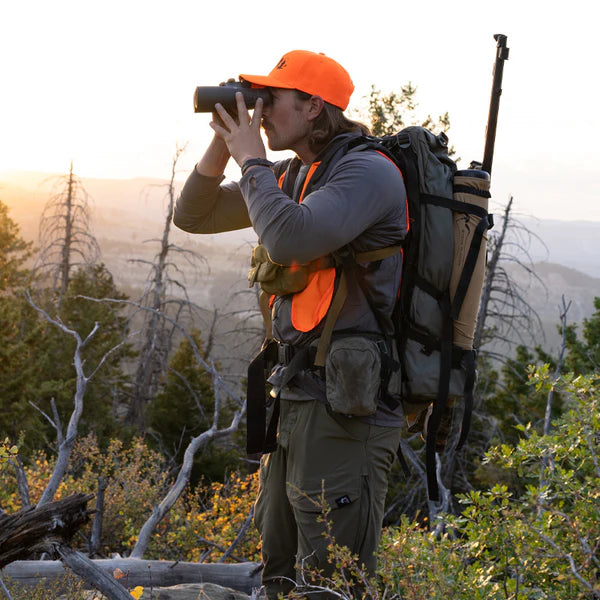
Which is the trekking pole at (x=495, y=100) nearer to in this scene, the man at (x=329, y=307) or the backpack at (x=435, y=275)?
the backpack at (x=435, y=275)

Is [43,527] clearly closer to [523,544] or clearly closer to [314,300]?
[314,300]

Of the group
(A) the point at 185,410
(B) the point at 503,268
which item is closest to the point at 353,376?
(B) the point at 503,268

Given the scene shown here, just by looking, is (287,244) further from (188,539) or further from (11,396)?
(11,396)

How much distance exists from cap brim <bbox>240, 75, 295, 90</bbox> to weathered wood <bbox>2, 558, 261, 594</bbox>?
313cm

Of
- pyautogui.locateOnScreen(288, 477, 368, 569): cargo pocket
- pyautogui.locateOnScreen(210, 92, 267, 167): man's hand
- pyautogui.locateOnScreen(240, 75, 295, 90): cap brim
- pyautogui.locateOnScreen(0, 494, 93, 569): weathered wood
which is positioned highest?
pyautogui.locateOnScreen(240, 75, 295, 90): cap brim

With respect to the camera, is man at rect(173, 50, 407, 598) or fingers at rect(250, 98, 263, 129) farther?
fingers at rect(250, 98, 263, 129)

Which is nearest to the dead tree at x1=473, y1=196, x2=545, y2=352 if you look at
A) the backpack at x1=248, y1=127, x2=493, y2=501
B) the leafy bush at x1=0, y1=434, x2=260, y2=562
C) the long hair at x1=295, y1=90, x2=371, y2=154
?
the leafy bush at x1=0, y1=434, x2=260, y2=562

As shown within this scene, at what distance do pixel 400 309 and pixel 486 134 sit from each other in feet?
2.62

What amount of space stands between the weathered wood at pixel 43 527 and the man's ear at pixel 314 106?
1.62 metres

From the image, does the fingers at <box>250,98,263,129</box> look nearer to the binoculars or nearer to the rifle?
the binoculars

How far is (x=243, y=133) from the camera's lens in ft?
7.68

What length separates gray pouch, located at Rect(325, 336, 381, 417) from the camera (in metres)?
2.22

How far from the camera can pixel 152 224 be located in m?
192

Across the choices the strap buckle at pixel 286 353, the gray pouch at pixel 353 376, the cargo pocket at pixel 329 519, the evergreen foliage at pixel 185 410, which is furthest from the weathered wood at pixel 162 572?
the evergreen foliage at pixel 185 410
